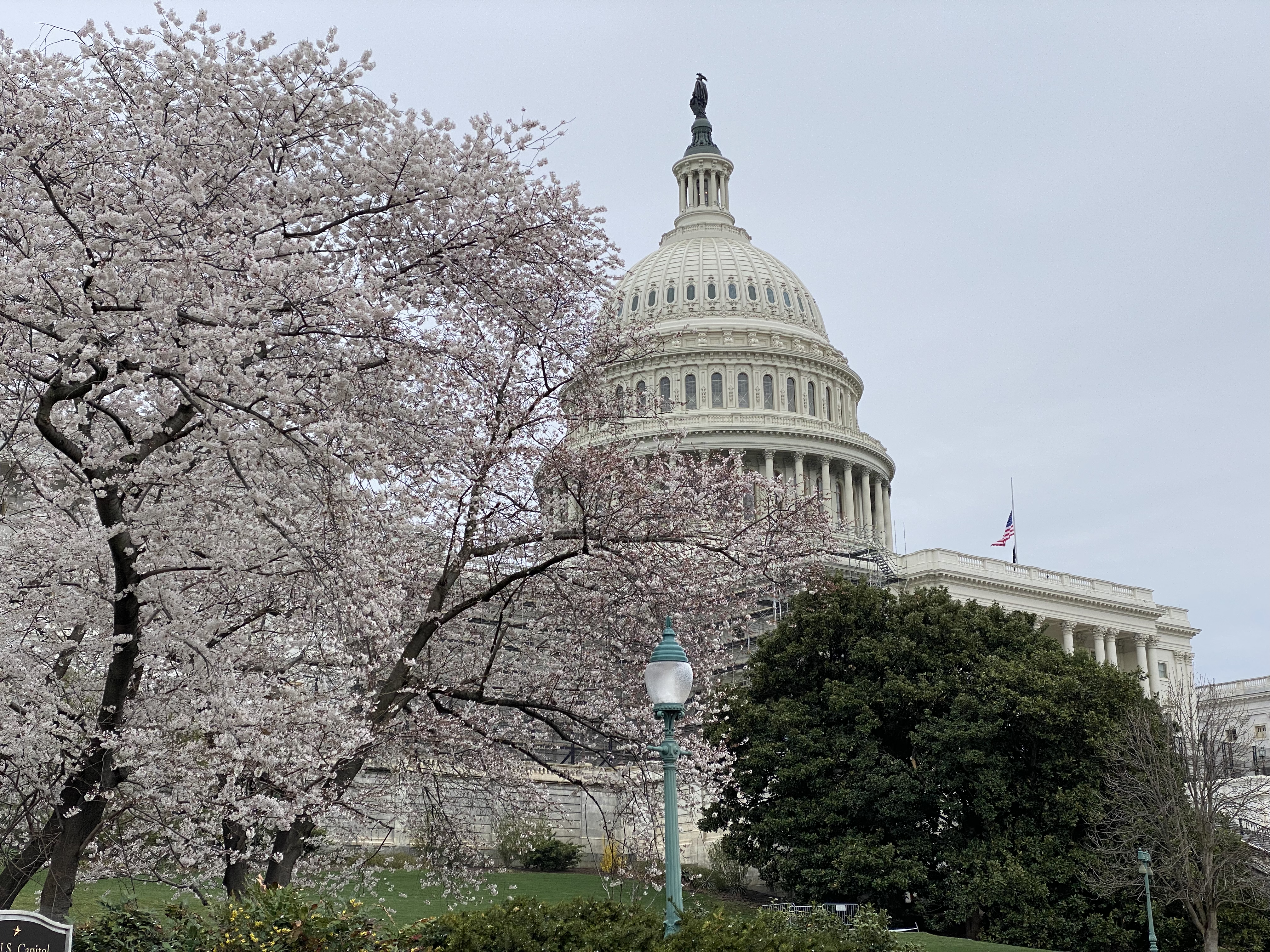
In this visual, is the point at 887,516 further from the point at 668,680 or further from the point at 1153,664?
the point at 668,680

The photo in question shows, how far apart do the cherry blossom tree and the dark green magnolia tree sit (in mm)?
18571

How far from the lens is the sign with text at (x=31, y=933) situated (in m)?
11.3

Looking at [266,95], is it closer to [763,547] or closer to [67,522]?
[67,522]

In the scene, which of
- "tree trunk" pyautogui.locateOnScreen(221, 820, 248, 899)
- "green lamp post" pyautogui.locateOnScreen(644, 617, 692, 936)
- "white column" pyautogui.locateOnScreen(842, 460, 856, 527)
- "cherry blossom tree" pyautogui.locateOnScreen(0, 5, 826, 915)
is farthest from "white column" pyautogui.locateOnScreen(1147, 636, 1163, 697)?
"green lamp post" pyautogui.locateOnScreen(644, 617, 692, 936)

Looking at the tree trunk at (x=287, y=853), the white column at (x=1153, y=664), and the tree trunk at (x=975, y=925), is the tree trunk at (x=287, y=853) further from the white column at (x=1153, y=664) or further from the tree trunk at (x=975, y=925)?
the white column at (x=1153, y=664)

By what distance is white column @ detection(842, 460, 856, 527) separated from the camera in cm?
10012

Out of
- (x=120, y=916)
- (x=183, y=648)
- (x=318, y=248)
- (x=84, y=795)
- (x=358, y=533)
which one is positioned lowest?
(x=120, y=916)

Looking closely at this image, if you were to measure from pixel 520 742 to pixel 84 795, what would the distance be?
533 centimetres

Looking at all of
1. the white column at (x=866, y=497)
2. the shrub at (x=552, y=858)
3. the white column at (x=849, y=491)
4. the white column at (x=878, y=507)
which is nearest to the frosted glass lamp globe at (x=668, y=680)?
the shrub at (x=552, y=858)

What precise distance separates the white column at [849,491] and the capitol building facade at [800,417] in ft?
0.44

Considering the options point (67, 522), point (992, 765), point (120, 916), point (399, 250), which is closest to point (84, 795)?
A: point (120, 916)

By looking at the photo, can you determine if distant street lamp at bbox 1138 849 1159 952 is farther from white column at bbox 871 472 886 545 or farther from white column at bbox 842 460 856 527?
white column at bbox 871 472 886 545

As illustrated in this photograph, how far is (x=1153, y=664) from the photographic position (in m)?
94.8

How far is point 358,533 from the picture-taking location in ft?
42.7
